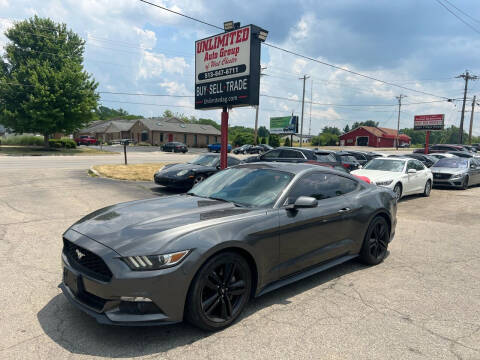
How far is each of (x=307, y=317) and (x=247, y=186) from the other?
1.61m

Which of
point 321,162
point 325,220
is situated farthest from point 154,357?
point 321,162

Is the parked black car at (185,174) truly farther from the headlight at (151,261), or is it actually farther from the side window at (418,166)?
the headlight at (151,261)

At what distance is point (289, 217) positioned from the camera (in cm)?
368

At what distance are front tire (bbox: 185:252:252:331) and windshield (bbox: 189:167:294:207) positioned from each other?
0.80 metres

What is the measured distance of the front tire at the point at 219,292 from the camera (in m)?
2.92

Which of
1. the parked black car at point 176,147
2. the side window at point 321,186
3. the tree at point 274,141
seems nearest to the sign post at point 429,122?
the tree at point 274,141

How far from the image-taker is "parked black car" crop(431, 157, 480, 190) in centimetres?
1412

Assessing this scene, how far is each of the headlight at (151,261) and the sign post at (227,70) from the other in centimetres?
916

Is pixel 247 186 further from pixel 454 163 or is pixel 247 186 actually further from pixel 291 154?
pixel 454 163

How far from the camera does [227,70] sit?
479 inches

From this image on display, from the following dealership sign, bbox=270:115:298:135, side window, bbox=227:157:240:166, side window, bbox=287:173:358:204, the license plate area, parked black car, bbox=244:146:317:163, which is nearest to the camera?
the license plate area

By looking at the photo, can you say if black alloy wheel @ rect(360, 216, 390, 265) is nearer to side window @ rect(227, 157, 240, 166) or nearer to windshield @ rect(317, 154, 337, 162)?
side window @ rect(227, 157, 240, 166)

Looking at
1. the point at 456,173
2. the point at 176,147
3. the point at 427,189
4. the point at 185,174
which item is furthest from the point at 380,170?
the point at 176,147

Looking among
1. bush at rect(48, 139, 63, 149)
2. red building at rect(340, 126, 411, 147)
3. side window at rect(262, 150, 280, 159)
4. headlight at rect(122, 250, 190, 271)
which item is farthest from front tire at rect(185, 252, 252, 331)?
red building at rect(340, 126, 411, 147)
